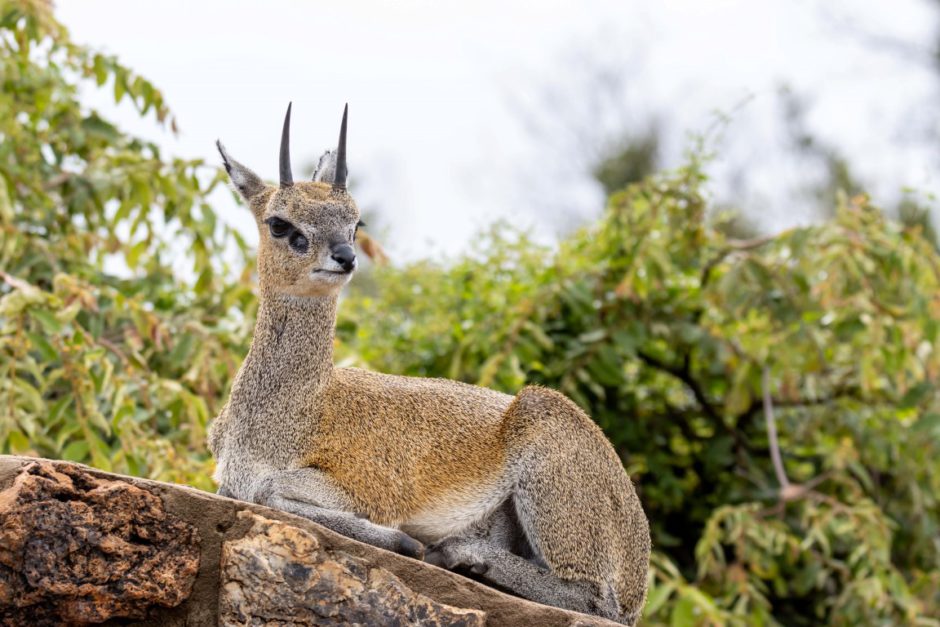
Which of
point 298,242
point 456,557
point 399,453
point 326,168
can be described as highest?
point 326,168

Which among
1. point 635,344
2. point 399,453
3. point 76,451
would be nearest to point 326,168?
point 399,453

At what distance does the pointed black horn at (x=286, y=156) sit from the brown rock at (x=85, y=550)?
54.6 inches

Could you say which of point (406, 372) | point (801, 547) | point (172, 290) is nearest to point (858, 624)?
point (801, 547)

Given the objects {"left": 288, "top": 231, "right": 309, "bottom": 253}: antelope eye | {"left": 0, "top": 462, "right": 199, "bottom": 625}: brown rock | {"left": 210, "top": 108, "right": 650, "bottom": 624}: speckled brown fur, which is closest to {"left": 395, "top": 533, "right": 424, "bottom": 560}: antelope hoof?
{"left": 210, "top": 108, "right": 650, "bottom": 624}: speckled brown fur

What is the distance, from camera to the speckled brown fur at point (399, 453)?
4750mm

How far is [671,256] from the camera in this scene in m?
9.70

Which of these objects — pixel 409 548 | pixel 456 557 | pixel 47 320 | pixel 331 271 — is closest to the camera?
pixel 409 548

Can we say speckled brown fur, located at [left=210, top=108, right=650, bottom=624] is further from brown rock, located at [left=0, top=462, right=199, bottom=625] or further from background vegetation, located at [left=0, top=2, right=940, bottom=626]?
background vegetation, located at [left=0, top=2, right=940, bottom=626]

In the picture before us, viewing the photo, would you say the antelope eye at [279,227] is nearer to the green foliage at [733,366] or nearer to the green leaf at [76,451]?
the green leaf at [76,451]

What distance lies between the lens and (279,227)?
15.7 ft

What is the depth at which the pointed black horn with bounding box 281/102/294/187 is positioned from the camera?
4660mm

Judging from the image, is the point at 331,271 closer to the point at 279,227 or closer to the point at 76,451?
the point at 279,227

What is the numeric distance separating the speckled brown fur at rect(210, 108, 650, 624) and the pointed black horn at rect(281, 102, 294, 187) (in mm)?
31

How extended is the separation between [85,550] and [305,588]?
0.77 meters
